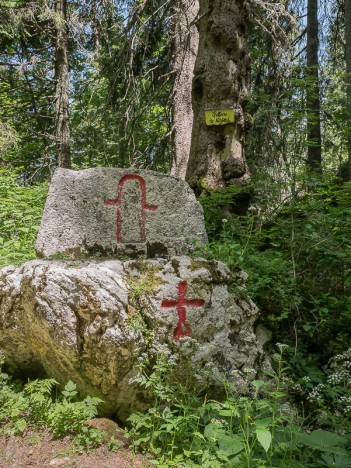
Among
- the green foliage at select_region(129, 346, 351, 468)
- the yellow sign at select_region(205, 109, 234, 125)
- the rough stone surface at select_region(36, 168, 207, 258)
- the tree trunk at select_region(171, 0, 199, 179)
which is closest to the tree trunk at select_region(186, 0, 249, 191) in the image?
the yellow sign at select_region(205, 109, 234, 125)

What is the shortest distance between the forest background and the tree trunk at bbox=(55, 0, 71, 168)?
3 cm

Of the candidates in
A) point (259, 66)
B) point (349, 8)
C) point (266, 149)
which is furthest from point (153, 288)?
point (349, 8)

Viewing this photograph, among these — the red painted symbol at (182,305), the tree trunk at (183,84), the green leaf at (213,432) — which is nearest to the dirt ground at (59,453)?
the green leaf at (213,432)

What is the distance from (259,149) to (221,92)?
2.00 meters

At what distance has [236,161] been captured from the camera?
505 centimetres

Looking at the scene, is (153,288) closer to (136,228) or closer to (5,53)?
(136,228)

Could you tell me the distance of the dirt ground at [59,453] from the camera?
8.75 ft

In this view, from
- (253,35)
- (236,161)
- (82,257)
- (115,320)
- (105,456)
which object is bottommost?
(105,456)

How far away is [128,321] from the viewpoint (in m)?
2.95

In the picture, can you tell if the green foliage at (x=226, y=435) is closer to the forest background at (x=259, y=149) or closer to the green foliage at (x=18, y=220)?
the forest background at (x=259, y=149)

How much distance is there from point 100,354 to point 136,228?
116 centimetres

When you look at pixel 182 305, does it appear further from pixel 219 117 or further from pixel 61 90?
pixel 61 90

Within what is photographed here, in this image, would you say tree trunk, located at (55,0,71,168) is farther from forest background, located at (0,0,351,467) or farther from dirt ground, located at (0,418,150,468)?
dirt ground, located at (0,418,150,468)

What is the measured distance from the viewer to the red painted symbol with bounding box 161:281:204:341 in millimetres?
3021
